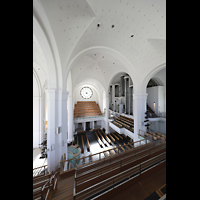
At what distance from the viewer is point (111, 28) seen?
5254 millimetres

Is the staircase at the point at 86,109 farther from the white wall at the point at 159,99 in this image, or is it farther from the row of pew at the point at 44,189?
the row of pew at the point at 44,189

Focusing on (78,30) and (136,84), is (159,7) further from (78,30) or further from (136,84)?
(136,84)

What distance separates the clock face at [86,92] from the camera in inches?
845

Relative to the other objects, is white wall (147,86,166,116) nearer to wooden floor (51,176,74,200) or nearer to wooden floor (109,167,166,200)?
wooden floor (109,167,166,200)

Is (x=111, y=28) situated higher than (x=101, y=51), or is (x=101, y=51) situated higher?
(x=111, y=28)

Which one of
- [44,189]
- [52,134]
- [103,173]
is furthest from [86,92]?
[44,189]

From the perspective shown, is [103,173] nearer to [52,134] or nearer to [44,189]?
[44,189]

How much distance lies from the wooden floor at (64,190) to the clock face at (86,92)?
706 inches

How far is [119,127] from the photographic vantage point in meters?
11.3

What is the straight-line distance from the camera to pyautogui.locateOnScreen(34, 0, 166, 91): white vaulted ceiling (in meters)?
3.95

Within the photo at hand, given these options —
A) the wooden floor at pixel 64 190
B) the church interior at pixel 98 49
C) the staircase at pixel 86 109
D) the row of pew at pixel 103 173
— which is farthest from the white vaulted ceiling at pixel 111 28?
the staircase at pixel 86 109

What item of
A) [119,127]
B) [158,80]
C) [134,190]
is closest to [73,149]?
[119,127]

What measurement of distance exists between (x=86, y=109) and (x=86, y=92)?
4.37m
